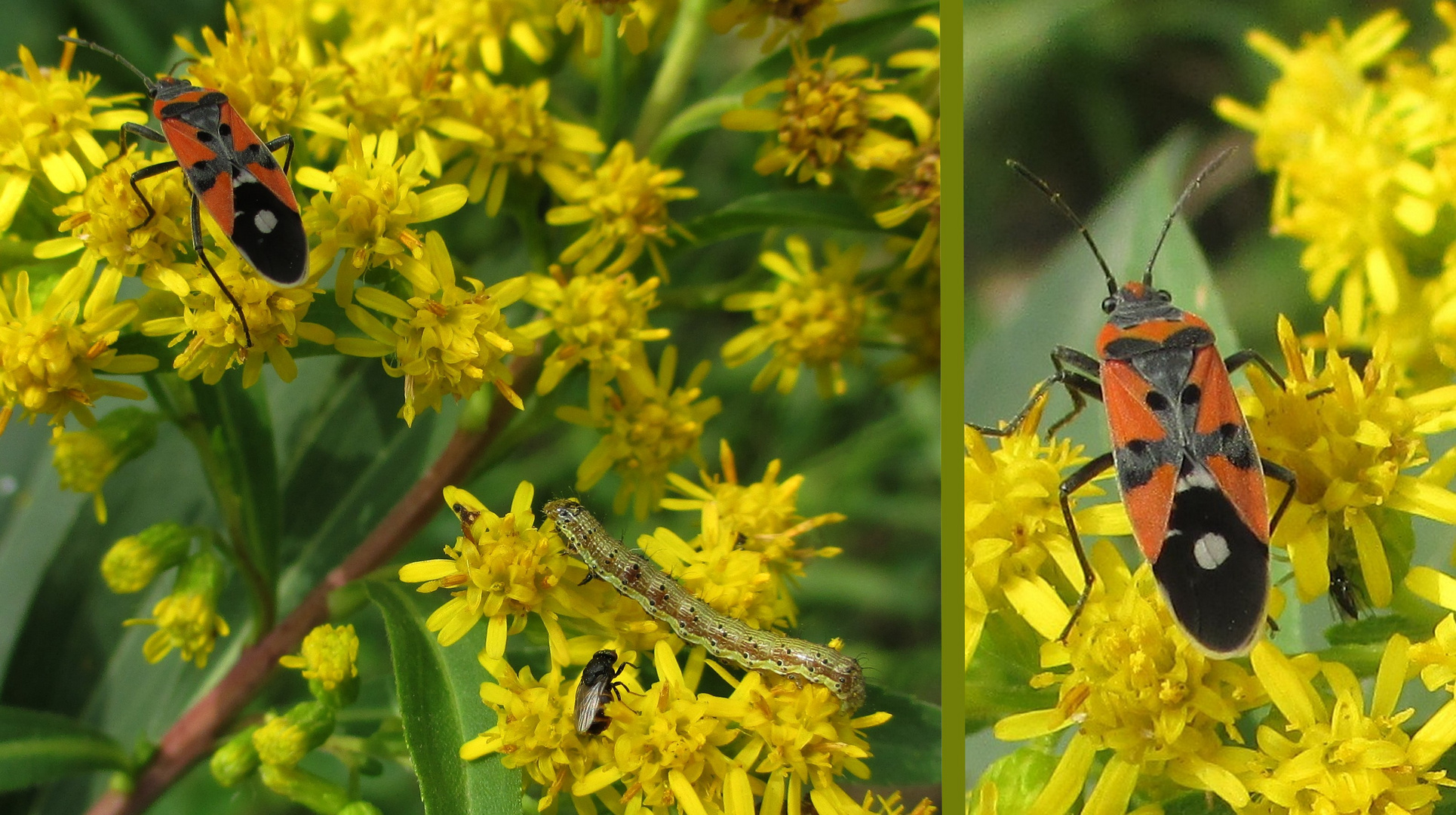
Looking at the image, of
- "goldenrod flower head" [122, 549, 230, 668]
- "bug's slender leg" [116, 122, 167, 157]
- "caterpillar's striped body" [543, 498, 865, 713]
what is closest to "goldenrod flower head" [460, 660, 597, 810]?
"caterpillar's striped body" [543, 498, 865, 713]

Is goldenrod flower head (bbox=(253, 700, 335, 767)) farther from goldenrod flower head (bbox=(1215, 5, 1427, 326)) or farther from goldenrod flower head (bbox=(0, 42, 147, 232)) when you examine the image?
goldenrod flower head (bbox=(1215, 5, 1427, 326))

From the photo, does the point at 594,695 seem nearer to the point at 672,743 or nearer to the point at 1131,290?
the point at 672,743

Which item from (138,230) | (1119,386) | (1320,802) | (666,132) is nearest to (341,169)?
(138,230)

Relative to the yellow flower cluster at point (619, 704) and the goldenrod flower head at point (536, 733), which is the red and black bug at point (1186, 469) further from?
the goldenrod flower head at point (536, 733)

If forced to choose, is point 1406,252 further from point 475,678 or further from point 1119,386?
point 475,678

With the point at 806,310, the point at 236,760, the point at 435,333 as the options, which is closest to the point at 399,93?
the point at 435,333

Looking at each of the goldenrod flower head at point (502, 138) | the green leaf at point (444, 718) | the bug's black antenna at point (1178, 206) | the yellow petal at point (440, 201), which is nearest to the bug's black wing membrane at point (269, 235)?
the yellow petal at point (440, 201)

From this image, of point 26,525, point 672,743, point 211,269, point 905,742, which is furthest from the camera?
point 26,525
